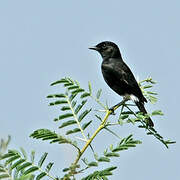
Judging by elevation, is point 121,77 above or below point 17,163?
above

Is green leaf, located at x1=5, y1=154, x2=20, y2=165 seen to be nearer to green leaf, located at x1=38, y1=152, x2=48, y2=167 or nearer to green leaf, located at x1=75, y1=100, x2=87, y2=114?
green leaf, located at x1=38, y1=152, x2=48, y2=167

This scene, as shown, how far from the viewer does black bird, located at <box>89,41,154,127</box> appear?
728 centimetres

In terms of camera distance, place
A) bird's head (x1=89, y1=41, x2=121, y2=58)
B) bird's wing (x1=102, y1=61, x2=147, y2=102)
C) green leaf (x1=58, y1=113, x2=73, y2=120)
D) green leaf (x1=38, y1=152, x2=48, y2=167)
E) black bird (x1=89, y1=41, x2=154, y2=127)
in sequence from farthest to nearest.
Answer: bird's head (x1=89, y1=41, x2=121, y2=58) < bird's wing (x1=102, y1=61, x2=147, y2=102) < black bird (x1=89, y1=41, x2=154, y2=127) < green leaf (x1=58, y1=113, x2=73, y2=120) < green leaf (x1=38, y1=152, x2=48, y2=167)

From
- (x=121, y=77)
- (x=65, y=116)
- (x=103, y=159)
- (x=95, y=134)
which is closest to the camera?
(x=103, y=159)

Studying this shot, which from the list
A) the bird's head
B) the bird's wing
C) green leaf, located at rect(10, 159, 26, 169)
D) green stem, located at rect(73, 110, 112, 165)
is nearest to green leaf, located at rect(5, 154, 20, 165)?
green leaf, located at rect(10, 159, 26, 169)

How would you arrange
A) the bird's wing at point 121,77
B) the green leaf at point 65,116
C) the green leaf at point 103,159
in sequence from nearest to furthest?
the green leaf at point 103,159, the green leaf at point 65,116, the bird's wing at point 121,77

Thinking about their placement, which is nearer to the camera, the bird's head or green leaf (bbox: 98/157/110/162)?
green leaf (bbox: 98/157/110/162)

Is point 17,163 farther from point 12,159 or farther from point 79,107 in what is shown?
point 79,107

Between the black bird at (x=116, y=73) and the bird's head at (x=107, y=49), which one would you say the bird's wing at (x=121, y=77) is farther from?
the bird's head at (x=107, y=49)

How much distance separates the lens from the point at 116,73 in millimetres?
7801

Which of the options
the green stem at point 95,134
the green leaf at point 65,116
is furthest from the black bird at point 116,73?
the green leaf at point 65,116

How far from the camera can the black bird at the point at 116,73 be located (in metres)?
7.28

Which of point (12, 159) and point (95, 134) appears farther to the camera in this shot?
point (95, 134)

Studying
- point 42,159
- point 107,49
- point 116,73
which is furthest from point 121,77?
point 42,159
